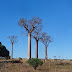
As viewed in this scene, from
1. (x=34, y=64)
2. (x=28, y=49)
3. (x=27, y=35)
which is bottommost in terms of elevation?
(x=34, y=64)

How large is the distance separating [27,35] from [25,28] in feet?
4.05

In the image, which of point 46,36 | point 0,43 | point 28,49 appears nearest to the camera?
point 28,49

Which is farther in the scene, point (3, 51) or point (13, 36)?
point (13, 36)

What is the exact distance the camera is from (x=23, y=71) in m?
7.36

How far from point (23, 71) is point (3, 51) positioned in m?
28.9

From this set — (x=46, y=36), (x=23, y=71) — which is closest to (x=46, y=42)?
(x=46, y=36)

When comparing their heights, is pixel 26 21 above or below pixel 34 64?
above

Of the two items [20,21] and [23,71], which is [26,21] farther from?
[23,71]

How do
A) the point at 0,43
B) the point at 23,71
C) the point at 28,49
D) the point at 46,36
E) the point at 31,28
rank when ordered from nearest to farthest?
1. the point at 23,71
2. the point at 28,49
3. the point at 31,28
4. the point at 46,36
5. the point at 0,43

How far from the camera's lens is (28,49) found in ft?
74.9

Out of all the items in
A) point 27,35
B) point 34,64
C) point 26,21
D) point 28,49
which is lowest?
A: point 34,64

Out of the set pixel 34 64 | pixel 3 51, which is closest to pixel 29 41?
pixel 34 64

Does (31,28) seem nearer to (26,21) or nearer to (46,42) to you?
(26,21)

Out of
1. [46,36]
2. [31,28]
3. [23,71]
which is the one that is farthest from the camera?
[46,36]
